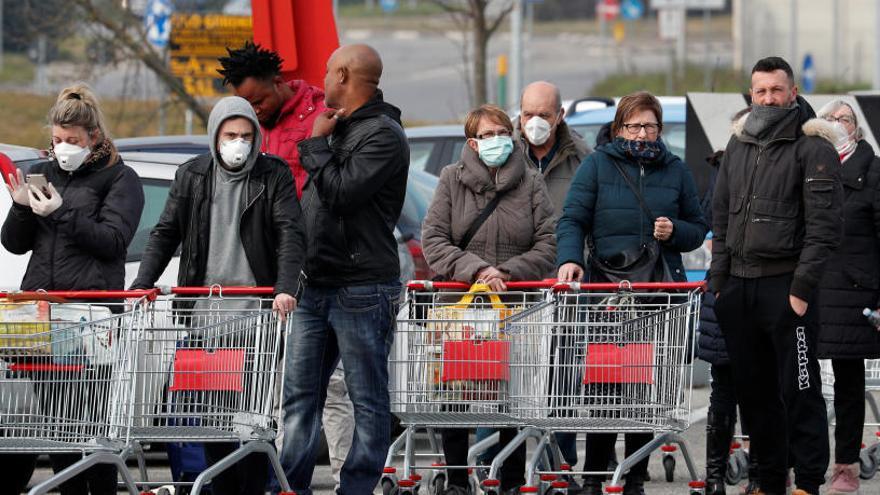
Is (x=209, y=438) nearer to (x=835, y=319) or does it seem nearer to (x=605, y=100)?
(x=835, y=319)

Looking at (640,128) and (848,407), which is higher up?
(640,128)

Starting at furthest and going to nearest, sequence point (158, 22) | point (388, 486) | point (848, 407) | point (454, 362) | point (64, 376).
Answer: point (158, 22)
point (848, 407)
point (388, 486)
point (454, 362)
point (64, 376)

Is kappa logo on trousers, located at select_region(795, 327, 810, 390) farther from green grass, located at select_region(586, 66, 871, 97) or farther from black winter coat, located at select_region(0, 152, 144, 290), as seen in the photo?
green grass, located at select_region(586, 66, 871, 97)

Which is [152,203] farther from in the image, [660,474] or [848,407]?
[848,407]

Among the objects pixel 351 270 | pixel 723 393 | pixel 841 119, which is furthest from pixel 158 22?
pixel 351 270

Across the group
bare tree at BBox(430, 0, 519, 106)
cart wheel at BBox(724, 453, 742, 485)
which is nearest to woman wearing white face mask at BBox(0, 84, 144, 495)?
cart wheel at BBox(724, 453, 742, 485)

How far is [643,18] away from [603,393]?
6663 centimetres

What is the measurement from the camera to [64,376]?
6.79 meters

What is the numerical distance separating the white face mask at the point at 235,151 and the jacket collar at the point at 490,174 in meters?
1.46

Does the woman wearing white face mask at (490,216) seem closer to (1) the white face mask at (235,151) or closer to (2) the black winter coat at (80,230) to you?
(1) the white face mask at (235,151)

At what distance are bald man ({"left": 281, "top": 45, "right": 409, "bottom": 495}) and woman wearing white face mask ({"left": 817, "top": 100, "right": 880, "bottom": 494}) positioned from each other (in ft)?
8.69

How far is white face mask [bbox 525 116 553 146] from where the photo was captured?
345 inches

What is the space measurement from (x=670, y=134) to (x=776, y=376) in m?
5.65

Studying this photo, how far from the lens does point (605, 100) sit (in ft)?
45.3
